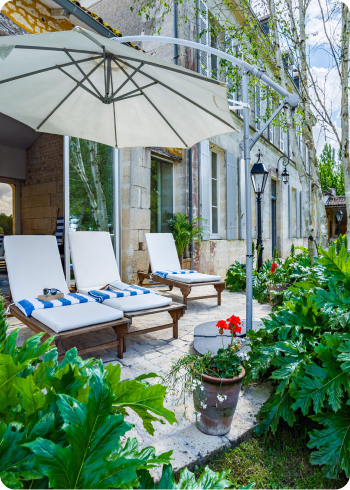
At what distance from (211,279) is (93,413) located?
3.94 metres

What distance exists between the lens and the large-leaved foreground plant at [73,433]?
742 millimetres

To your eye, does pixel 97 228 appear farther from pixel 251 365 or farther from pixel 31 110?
pixel 251 365

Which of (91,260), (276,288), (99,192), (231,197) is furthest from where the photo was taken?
(231,197)

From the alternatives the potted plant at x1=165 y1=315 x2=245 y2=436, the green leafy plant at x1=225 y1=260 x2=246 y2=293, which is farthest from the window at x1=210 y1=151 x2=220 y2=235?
the potted plant at x1=165 y1=315 x2=245 y2=436

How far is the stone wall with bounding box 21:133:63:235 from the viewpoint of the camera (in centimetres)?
696

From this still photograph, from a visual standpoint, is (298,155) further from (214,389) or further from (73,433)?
(73,433)

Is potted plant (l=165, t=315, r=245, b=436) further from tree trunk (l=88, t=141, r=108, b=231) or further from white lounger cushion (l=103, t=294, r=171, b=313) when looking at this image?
tree trunk (l=88, t=141, r=108, b=231)

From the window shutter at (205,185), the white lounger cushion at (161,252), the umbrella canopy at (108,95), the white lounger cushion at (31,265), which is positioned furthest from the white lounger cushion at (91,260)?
the window shutter at (205,185)

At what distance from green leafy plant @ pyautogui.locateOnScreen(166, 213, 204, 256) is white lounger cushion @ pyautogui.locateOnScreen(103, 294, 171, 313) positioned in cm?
329

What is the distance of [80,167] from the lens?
5301 millimetres

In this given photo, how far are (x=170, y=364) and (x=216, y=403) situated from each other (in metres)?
1.00

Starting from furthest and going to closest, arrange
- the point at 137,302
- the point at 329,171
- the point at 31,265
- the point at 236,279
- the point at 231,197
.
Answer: the point at 329,171 < the point at 231,197 < the point at 236,279 < the point at 31,265 < the point at 137,302

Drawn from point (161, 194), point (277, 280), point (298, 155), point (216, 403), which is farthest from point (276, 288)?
point (161, 194)

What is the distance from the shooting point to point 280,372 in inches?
67.7
